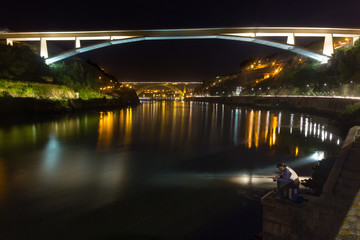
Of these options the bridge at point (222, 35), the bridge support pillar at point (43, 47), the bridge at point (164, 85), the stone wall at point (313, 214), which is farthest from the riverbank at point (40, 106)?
the bridge at point (164, 85)

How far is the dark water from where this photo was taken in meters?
5.82

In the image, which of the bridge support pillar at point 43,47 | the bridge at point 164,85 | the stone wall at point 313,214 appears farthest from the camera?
the bridge at point 164,85

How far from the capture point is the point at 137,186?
27.9 feet

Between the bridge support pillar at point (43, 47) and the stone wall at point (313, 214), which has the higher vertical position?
the bridge support pillar at point (43, 47)

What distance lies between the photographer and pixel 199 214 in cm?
648

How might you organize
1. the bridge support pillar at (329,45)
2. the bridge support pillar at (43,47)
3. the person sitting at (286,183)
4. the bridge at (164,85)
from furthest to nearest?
the bridge at (164,85), the bridge support pillar at (43,47), the bridge support pillar at (329,45), the person sitting at (286,183)

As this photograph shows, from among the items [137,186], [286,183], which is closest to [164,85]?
[137,186]

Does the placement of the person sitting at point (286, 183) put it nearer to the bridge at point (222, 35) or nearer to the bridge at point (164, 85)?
the bridge at point (222, 35)

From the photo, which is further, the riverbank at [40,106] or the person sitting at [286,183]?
the riverbank at [40,106]

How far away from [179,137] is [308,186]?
12428mm

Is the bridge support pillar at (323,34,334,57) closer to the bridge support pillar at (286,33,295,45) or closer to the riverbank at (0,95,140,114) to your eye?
the bridge support pillar at (286,33,295,45)

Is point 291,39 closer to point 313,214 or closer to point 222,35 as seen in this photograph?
point 222,35

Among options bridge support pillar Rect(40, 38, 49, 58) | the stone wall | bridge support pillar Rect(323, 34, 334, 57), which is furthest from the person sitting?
bridge support pillar Rect(40, 38, 49, 58)

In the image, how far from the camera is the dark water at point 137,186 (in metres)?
5.82
